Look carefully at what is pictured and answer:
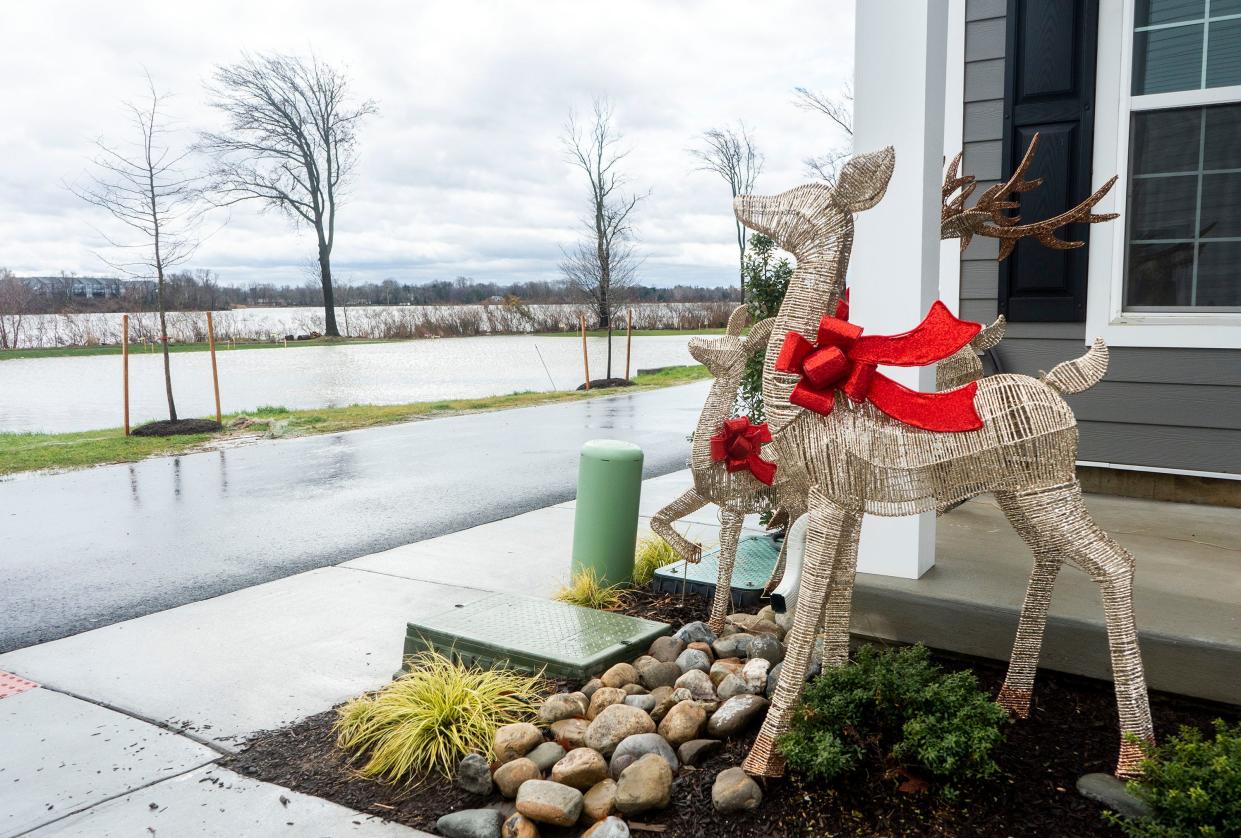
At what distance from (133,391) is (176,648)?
15153 mm

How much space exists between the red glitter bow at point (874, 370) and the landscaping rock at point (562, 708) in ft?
4.53

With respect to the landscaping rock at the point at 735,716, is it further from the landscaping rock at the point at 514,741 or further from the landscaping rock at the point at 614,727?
the landscaping rock at the point at 514,741

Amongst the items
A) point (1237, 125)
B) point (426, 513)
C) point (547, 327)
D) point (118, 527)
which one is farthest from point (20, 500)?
point (547, 327)

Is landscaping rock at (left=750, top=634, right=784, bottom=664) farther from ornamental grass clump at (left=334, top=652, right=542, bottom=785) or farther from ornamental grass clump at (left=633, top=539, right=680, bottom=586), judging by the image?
ornamental grass clump at (left=633, top=539, right=680, bottom=586)

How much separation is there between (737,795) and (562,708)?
2.61 feet

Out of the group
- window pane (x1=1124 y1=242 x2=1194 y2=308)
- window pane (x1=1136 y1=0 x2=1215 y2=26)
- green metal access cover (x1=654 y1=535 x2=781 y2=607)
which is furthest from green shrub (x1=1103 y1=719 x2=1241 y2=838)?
window pane (x1=1136 y1=0 x2=1215 y2=26)

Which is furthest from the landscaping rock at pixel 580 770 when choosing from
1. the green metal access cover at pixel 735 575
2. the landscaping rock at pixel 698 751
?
the green metal access cover at pixel 735 575

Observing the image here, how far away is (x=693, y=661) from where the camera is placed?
130 inches

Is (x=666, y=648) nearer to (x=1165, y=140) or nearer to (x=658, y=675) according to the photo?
(x=658, y=675)

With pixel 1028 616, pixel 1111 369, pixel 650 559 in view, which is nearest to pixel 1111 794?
pixel 1028 616

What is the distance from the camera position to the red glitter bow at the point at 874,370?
7.32ft

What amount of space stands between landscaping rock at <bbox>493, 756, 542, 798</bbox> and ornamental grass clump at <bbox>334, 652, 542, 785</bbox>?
0.47 feet

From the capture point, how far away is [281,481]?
8.33 meters

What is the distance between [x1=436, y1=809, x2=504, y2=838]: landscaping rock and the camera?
2.41m
